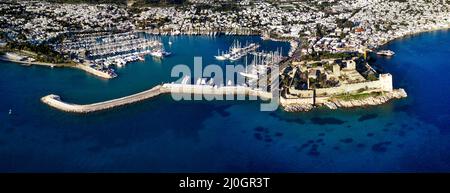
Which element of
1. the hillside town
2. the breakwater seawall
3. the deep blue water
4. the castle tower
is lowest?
the deep blue water

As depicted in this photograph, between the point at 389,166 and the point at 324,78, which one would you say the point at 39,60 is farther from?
the point at 389,166

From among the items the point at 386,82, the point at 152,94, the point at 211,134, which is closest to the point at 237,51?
the point at 152,94

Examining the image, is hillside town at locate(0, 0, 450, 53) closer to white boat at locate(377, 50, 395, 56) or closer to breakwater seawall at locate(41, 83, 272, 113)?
white boat at locate(377, 50, 395, 56)

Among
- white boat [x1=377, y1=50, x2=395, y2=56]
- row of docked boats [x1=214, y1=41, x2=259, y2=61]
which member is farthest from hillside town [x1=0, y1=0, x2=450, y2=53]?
row of docked boats [x1=214, y1=41, x2=259, y2=61]

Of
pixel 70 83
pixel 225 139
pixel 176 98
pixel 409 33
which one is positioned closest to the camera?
pixel 225 139

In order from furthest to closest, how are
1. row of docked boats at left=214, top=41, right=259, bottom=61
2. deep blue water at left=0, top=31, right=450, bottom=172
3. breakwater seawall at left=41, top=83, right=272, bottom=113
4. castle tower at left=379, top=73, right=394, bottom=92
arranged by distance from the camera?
row of docked boats at left=214, top=41, right=259, bottom=61 → castle tower at left=379, top=73, right=394, bottom=92 → breakwater seawall at left=41, top=83, right=272, bottom=113 → deep blue water at left=0, top=31, right=450, bottom=172

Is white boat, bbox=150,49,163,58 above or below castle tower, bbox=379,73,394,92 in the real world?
above

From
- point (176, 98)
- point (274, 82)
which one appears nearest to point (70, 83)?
point (176, 98)

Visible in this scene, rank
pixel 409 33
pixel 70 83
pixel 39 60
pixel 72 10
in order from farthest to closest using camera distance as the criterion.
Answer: pixel 72 10 < pixel 409 33 < pixel 39 60 < pixel 70 83

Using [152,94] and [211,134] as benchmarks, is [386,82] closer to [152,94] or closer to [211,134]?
[211,134]
